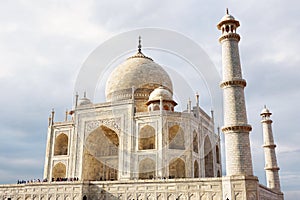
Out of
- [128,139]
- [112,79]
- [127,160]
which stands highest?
[112,79]

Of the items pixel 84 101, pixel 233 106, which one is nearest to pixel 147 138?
pixel 84 101

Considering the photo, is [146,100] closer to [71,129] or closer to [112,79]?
[112,79]

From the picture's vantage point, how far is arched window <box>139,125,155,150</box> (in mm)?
19856

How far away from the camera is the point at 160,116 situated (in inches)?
762

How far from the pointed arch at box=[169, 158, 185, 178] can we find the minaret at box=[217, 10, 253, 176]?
666cm

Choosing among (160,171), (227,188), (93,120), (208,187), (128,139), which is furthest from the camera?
(93,120)

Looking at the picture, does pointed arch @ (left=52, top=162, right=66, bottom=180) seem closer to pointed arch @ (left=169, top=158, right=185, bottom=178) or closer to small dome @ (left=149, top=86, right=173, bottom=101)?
pointed arch @ (left=169, top=158, right=185, bottom=178)

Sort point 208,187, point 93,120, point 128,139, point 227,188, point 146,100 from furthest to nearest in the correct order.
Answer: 1. point 146,100
2. point 93,120
3. point 128,139
4. point 208,187
5. point 227,188

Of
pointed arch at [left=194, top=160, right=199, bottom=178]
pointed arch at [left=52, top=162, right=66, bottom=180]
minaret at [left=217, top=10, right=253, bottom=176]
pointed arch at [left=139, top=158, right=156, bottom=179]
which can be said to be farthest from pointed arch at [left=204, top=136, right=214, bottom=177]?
pointed arch at [left=52, top=162, right=66, bottom=180]

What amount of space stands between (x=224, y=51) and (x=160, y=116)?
21.4 feet

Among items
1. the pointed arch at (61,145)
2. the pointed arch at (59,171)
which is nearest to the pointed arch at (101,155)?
the pointed arch at (59,171)

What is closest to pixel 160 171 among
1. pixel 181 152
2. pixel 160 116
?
pixel 181 152

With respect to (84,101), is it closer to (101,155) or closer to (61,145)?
(61,145)

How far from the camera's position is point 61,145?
2289cm
